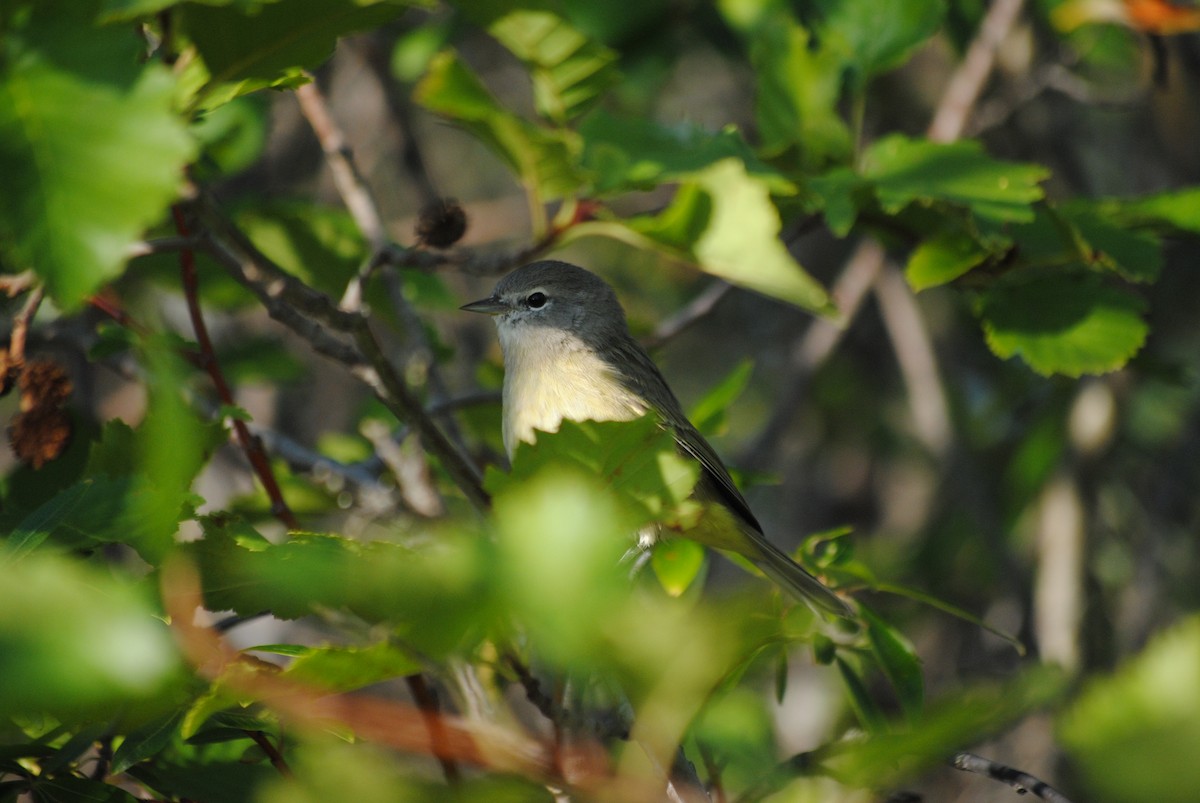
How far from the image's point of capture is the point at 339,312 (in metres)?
2.14

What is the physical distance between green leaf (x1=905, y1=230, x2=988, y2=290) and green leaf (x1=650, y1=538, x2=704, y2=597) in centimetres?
83

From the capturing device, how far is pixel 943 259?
2689 mm

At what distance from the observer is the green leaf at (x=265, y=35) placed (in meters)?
1.80

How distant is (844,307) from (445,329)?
6.30 feet

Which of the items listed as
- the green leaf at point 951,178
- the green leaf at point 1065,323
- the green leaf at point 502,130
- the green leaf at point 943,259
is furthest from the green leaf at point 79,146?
the green leaf at point 1065,323

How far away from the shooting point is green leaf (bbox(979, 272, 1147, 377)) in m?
2.57

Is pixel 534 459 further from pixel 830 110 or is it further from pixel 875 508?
pixel 875 508

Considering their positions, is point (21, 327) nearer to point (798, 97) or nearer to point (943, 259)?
point (798, 97)

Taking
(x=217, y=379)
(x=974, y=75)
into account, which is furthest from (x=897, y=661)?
(x=974, y=75)

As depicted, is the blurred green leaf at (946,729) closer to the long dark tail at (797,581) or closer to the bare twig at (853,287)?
the long dark tail at (797,581)

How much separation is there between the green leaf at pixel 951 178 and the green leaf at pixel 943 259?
0.12m

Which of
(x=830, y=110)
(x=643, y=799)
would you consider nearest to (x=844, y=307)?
(x=830, y=110)

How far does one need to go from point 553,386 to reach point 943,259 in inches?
61.1

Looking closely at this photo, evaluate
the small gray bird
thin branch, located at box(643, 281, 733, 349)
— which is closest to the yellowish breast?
the small gray bird
